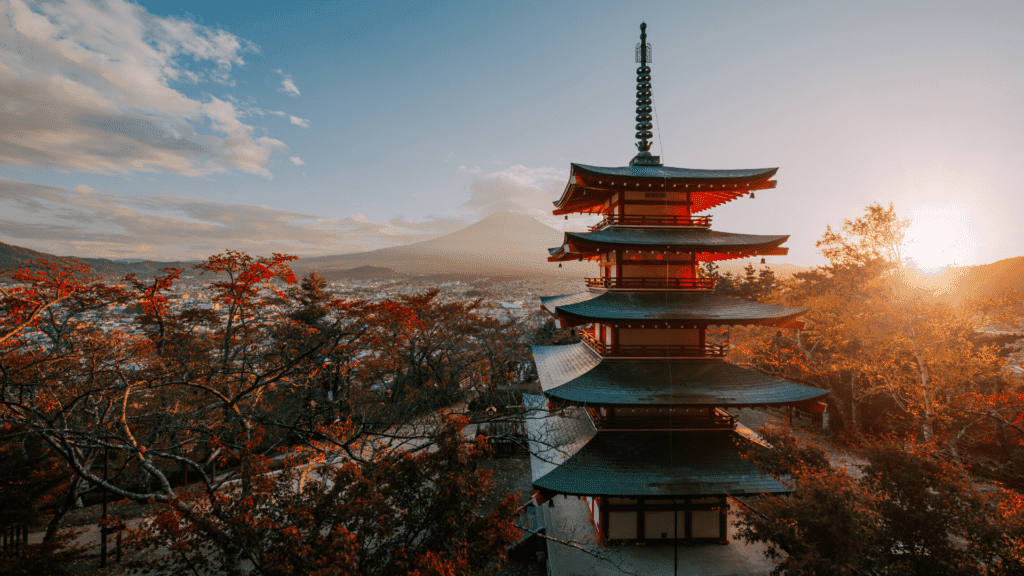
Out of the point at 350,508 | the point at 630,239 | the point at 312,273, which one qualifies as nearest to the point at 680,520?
the point at 630,239

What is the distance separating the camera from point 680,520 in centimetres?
1046

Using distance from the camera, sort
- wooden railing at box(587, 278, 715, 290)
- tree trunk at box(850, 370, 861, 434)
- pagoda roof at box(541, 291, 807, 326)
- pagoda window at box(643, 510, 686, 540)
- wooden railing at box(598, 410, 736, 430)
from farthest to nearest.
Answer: tree trunk at box(850, 370, 861, 434) < wooden railing at box(587, 278, 715, 290) < wooden railing at box(598, 410, 736, 430) < pagoda window at box(643, 510, 686, 540) < pagoda roof at box(541, 291, 807, 326)

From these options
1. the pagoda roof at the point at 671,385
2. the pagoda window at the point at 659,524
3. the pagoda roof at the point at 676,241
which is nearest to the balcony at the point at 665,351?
the pagoda roof at the point at 671,385

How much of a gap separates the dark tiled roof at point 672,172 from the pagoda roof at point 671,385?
17.5 ft

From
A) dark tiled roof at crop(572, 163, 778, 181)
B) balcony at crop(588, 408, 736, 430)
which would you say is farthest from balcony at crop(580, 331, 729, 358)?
dark tiled roof at crop(572, 163, 778, 181)

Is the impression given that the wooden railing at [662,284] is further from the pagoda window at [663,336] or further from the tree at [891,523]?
the tree at [891,523]

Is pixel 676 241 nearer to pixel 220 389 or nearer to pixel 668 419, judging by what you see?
pixel 668 419

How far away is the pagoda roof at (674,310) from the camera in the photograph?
985 cm

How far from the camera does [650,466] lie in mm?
9648

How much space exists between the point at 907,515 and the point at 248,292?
63.7 ft

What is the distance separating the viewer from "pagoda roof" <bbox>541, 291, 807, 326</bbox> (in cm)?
985

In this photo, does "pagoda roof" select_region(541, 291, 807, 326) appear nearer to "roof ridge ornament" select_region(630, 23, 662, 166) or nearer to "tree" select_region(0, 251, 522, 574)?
"tree" select_region(0, 251, 522, 574)

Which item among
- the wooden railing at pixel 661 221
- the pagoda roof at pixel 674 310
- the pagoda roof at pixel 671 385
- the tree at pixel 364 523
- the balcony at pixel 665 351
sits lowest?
the tree at pixel 364 523

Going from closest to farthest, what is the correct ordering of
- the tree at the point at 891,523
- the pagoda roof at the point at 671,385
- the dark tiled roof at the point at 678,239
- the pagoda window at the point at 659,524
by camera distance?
the tree at the point at 891,523 < the pagoda roof at the point at 671,385 < the dark tiled roof at the point at 678,239 < the pagoda window at the point at 659,524
